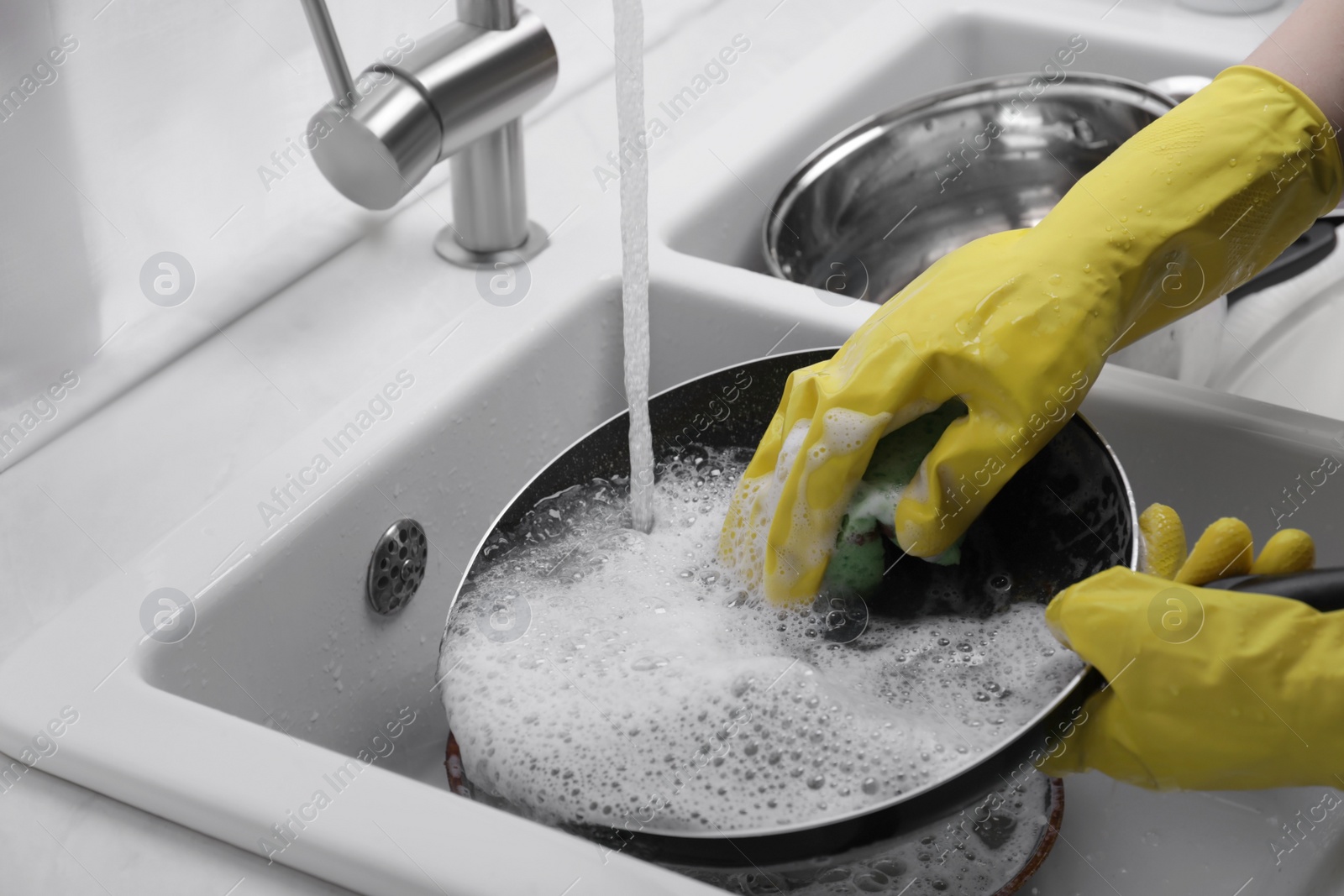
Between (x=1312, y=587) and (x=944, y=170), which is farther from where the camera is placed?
(x=944, y=170)

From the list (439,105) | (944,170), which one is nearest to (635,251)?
(439,105)

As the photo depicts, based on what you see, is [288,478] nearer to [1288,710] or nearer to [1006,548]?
[1006,548]

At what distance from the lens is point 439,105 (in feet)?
2.63

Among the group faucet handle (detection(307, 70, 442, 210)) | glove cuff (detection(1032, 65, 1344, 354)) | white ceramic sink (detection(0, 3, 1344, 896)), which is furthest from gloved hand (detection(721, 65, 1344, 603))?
faucet handle (detection(307, 70, 442, 210))

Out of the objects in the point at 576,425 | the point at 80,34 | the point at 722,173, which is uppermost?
the point at 80,34

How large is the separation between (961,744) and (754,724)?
0.11 meters

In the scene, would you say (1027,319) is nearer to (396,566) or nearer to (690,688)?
(690,688)

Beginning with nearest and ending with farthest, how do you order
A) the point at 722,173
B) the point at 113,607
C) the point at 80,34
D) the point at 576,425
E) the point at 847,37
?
1. the point at 113,607
2. the point at 80,34
3. the point at 576,425
4. the point at 722,173
5. the point at 847,37

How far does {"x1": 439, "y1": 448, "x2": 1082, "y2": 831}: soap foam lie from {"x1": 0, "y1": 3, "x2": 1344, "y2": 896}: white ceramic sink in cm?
6

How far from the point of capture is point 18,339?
84 cm

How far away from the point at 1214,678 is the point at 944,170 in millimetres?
671

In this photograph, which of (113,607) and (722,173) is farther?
(722,173)

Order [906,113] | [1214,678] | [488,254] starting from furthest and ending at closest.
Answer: [906,113] → [488,254] → [1214,678]

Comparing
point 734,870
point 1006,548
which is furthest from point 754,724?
point 1006,548
